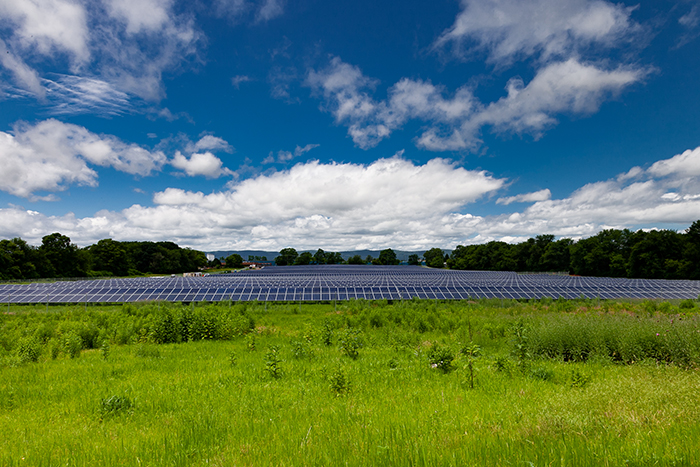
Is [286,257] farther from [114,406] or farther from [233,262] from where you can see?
[114,406]

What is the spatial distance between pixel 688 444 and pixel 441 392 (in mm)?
4391

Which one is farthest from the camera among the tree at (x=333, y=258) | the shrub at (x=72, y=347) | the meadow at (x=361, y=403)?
the tree at (x=333, y=258)

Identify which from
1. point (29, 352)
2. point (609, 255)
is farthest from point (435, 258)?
point (29, 352)

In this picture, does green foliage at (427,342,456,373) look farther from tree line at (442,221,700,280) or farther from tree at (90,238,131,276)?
tree at (90,238,131,276)

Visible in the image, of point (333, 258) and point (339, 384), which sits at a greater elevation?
point (333, 258)

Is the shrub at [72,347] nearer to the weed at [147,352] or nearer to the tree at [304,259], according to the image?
the weed at [147,352]

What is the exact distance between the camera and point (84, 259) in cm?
8788

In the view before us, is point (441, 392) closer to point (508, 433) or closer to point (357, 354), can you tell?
point (508, 433)

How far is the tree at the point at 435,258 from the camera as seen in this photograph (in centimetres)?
16659

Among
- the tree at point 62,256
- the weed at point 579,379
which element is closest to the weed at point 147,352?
the weed at point 579,379

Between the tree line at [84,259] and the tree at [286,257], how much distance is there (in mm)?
55932

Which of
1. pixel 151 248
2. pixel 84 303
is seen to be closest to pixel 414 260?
pixel 151 248

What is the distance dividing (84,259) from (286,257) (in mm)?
100573

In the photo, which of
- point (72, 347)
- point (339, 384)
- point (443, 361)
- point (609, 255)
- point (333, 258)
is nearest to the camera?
point (339, 384)
